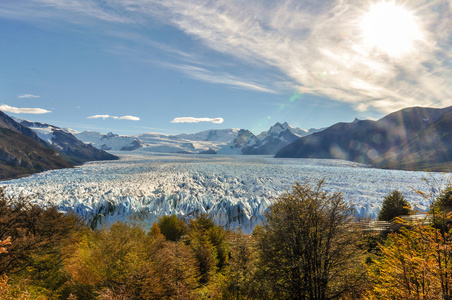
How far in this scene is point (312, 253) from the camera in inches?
479

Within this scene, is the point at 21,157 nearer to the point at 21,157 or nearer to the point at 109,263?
the point at 21,157

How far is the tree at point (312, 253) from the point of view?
11570mm

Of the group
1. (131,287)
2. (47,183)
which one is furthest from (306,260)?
(47,183)

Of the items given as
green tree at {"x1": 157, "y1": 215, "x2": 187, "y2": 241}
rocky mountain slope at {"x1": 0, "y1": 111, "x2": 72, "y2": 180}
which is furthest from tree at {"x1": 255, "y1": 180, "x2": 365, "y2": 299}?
rocky mountain slope at {"x1": 0, "y1": 111, "x2": 72, "y2": 180}

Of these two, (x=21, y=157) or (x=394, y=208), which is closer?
(x=394, y=208)

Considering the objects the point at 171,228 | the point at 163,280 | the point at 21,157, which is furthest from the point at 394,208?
the point at 21,157

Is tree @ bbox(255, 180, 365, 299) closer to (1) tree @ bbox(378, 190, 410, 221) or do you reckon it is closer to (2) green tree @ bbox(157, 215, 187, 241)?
(1) tree @ bbox(378, 190, 410, 221)

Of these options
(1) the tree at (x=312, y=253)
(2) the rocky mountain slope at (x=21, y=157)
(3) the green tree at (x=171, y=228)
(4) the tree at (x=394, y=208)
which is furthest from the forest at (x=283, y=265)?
(2) the rocky mountain slope at (x=21, y=157)

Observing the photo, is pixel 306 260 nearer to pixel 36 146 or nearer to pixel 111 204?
pixel 111 204

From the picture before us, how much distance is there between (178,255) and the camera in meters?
16.4

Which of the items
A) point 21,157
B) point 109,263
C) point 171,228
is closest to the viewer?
point 109,263

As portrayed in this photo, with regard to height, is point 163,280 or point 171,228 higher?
point 163,280

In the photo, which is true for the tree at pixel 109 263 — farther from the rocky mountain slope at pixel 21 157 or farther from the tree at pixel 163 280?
the rocky mountain slope at pixel 21 157

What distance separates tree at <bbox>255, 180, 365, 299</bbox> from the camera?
11570 mm
